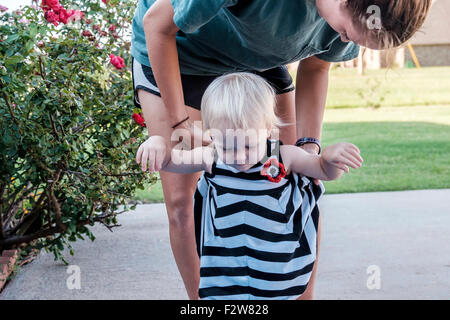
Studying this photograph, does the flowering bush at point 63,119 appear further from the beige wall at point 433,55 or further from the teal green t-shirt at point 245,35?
the beige wall at point 433,55

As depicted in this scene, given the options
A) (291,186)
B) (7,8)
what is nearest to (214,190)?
(291,186)

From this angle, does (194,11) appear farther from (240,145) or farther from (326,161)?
(326,161)

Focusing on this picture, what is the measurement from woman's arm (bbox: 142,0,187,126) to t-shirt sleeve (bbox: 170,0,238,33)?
6 centimetres

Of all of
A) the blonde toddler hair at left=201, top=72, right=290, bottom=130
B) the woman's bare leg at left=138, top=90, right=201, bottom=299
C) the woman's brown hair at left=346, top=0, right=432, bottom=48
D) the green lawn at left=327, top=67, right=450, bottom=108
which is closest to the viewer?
the woman's brown hair at left=346, top=0, right=432, bottom=48

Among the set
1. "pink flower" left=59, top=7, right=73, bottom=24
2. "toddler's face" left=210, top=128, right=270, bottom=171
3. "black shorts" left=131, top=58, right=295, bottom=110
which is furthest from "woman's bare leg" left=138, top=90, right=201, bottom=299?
"pink flower" left=59, top=7, right=73, bottom=24

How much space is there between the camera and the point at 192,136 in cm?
169

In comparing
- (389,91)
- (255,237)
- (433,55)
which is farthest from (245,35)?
(433,55)

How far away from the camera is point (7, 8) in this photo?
8.21ft

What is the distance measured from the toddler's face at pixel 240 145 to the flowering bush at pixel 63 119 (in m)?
0.90

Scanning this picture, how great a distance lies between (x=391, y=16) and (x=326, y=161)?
0.40m

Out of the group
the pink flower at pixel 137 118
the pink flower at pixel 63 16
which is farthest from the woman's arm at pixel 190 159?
the pink flower at pixel 63 16

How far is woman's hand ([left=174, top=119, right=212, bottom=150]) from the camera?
166cm

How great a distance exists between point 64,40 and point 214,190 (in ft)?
3.82

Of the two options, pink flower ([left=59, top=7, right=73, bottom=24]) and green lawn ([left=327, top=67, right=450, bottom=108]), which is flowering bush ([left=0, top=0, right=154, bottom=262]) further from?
green lawn ([left=327, top=67, right=450, bottom=108])
